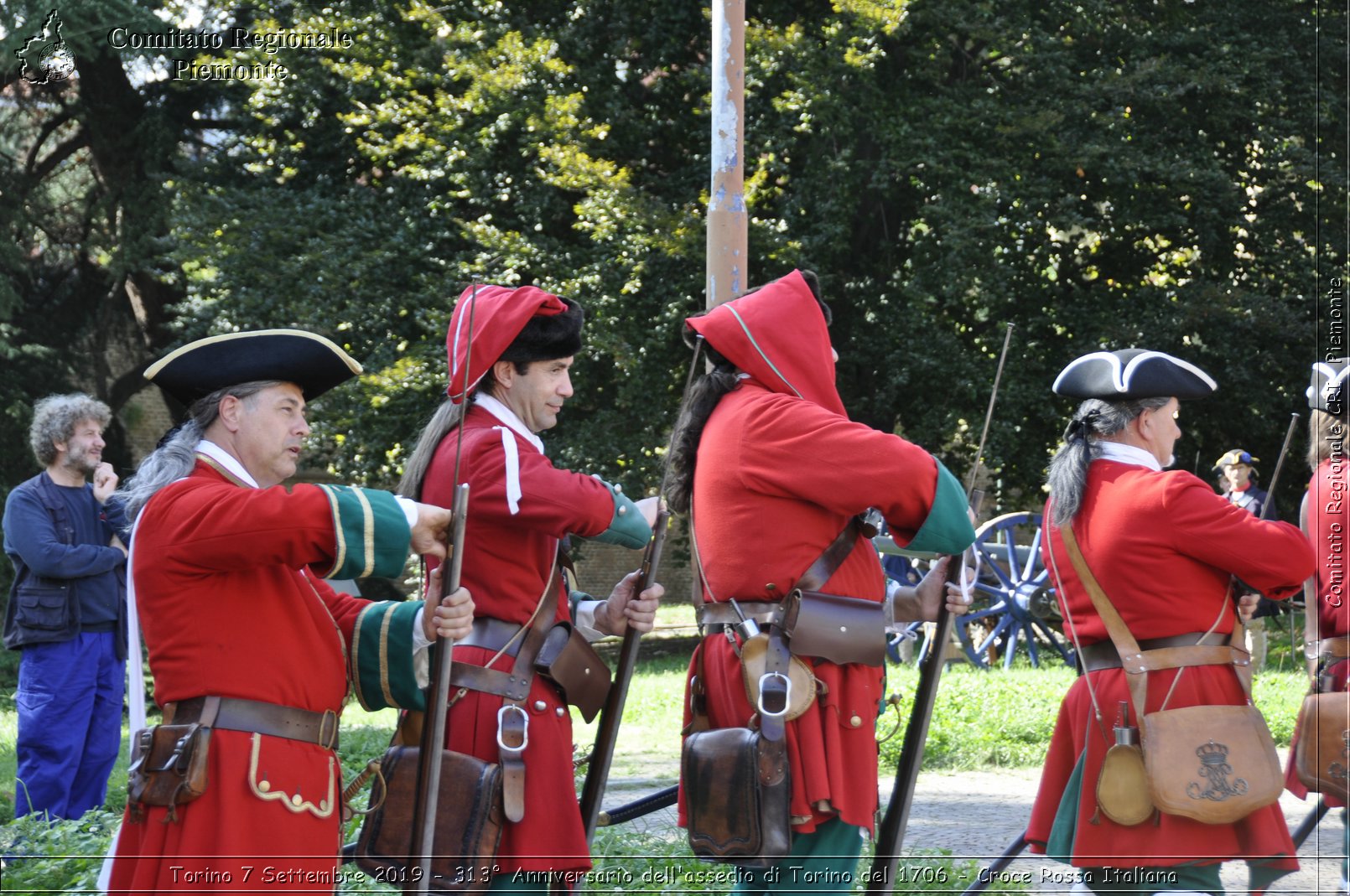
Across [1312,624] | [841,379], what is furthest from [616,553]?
[1312,624]

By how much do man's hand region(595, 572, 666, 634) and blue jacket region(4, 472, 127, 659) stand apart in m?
3.39

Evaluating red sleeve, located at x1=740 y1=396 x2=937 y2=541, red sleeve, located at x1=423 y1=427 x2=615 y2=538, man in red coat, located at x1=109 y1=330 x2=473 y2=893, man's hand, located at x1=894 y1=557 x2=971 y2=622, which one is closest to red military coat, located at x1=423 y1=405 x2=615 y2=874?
red sleeve, located at x1=423 y1=427 x2=615 y2=538

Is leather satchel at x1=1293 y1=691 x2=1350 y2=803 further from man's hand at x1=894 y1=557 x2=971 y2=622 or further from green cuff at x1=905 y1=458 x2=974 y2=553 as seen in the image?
green cuff at x1=905 y1=458 x2=974 y2=553

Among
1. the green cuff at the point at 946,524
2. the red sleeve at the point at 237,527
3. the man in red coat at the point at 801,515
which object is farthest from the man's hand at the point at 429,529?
the green cuff at the point at 946,524

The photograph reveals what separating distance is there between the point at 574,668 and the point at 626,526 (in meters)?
0.41

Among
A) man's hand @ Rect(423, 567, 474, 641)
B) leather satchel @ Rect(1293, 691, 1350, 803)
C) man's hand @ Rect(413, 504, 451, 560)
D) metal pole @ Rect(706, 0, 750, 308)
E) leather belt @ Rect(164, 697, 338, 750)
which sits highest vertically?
metal pole @ Rect(706, 0, 750, 308)

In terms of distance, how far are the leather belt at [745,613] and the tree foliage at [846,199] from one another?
9624mm

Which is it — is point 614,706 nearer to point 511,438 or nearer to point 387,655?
point 387,655

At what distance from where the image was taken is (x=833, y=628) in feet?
12.1

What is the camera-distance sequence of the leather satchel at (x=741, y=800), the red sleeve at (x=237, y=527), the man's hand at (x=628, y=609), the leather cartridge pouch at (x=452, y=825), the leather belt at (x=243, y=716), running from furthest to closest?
the man's hand at (x=628, y=609), the leather satchel at (x=741, y=800), the leather cartridge pouch at (x=452, y=825), the leather belt at (x=243, y=716), the red sleeve at (x=237, y=527)

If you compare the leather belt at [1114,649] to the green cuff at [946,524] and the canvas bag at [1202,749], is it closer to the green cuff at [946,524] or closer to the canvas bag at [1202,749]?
the canvas bag at [1202,749]

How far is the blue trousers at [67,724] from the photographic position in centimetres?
640

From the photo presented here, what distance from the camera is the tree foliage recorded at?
44.1ft

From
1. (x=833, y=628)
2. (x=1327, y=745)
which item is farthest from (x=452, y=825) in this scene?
(x=1327, y=745)
